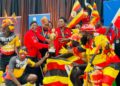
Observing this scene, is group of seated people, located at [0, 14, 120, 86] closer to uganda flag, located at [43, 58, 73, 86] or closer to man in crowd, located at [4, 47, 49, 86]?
man in crowd, located at [4, 47, 49, 86]

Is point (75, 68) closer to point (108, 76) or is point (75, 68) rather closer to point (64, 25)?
point (108, 76)

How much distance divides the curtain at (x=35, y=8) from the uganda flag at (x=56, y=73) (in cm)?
682

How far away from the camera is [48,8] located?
15109 mm

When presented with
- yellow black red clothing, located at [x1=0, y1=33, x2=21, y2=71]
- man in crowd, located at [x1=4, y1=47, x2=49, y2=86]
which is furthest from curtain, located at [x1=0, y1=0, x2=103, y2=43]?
man in crowd, located at [x1=4, y1=47, x2=49, y2=86]

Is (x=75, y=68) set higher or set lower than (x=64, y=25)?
lower

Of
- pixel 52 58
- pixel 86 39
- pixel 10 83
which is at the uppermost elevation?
pixel 86 39

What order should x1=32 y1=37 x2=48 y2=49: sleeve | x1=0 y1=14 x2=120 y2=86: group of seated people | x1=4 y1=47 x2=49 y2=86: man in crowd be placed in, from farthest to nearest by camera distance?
x1=32 y1=37 x2=48 y2=49: sleeve, x1=4 y1=47 x2=49 y2=86: man in crowd, x1=0 y1=14 x2=120 y2=86: group of seated people

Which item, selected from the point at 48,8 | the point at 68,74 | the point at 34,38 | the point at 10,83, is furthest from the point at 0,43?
the point at 48,8

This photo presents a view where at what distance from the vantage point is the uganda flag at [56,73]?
7.51 m

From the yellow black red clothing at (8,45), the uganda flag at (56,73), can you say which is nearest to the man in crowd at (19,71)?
the uganda flag at (56,73)

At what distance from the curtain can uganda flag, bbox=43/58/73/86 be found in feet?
22.4

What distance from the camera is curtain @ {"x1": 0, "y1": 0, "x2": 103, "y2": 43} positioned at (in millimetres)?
14702

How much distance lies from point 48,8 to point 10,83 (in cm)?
751

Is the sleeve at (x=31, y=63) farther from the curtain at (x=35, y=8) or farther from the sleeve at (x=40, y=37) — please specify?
the curtain at (x=35, y=8)
